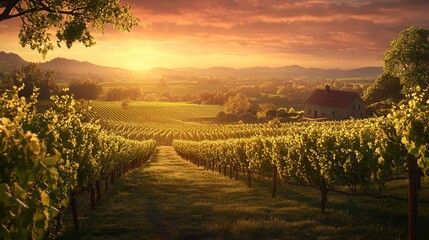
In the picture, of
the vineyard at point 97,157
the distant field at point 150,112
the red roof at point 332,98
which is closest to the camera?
the vineyard at point 97,157

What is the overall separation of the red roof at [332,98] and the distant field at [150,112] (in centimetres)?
6704

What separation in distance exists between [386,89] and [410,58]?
27403 mm

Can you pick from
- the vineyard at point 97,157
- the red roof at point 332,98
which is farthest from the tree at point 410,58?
the vineyard at point 97,157

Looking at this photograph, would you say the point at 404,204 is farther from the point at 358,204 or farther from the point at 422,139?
the point at 422,139

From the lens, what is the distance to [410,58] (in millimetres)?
68062

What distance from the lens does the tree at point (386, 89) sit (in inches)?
3625

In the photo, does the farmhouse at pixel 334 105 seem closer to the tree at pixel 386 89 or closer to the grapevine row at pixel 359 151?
the tree at pixel 386 89

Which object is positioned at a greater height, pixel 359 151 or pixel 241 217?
pixel 359 151

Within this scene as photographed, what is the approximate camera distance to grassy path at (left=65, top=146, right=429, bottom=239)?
15602mm

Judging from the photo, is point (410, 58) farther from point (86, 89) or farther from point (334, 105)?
point (86, 89)

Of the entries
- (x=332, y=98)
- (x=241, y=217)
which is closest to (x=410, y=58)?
(x=332, y=98)

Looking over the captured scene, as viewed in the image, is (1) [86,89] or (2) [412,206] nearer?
(2) [412,206]

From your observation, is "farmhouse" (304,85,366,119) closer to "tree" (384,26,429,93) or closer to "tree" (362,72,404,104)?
"tree" (362,72,404,104)

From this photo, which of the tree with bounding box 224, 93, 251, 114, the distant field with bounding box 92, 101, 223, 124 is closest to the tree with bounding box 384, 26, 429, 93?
the tree with bounding box 224, 93, 251, 114
